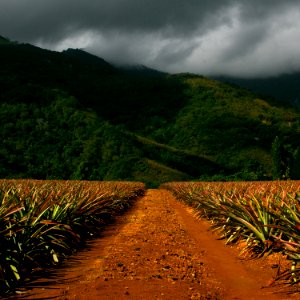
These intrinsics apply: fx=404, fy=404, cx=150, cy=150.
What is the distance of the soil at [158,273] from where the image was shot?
14.3 feet

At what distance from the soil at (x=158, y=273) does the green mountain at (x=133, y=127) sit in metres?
46.7

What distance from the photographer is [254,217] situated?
673 centimetres

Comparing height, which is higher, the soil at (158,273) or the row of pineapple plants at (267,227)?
the row of pineapple plants at (267,227)

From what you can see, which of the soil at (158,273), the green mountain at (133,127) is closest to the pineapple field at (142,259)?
the soil at (158,273)

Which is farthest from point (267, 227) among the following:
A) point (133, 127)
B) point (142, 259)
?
point (133, 127)

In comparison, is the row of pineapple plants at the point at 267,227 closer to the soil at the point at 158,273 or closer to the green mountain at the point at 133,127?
the soil at the point at 158,273

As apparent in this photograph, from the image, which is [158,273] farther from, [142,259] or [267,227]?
[267,227]

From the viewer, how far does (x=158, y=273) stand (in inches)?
208

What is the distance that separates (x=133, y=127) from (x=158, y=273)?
89.6 meters

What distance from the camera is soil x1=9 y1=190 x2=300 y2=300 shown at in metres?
4.36

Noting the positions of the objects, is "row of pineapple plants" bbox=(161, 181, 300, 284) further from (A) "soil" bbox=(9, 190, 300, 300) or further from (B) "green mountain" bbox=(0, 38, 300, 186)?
(B) "green mountain" bbox=(0, 38, 300, 186)

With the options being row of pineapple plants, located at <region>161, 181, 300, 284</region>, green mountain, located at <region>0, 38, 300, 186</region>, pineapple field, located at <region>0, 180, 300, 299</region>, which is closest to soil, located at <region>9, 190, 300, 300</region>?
pineapple field, located at <region>0, 180, 300, 299</region>

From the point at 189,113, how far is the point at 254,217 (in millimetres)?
88803

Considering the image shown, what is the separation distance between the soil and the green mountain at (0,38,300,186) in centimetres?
4669
